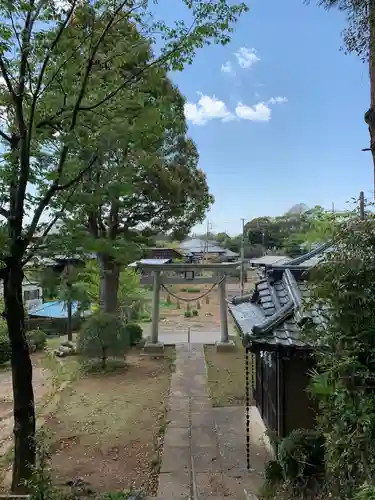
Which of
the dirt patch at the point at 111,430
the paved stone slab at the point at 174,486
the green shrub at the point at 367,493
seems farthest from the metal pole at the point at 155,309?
the green shrub at the point at 367,493

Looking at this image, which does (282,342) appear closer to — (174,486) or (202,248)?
(174,486)

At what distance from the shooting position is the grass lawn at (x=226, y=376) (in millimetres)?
9388

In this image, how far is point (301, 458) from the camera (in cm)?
488

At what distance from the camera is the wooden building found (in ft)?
16.3

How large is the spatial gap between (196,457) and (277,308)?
257 cm

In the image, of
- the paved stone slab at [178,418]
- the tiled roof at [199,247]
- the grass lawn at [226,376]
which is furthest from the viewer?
the tiled roof at [199,247]

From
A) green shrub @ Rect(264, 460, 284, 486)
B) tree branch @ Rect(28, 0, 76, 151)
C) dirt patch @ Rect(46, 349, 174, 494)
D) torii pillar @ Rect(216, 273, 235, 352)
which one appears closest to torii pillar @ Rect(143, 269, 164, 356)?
torii pillar @ Rect(216, 273, 235, 352)

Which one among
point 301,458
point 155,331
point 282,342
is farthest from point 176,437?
point 155,331

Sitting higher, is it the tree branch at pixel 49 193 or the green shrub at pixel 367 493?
the tree branch at pixel 49 193

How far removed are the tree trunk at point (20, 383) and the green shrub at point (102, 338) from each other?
6.54m

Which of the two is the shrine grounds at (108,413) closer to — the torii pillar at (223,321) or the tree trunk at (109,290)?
the torii pillar at (223,321)

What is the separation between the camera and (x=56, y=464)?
619 centimetres

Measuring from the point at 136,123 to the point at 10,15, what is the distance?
1.67m

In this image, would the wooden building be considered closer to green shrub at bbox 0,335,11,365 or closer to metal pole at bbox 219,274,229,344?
metal pole at bbox 219,274,229,344
